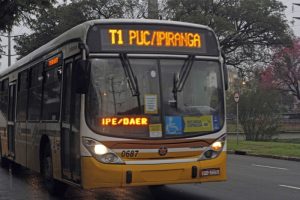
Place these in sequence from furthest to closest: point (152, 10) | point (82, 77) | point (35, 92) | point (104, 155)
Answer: point (152, 10), point (35, 92), point (104, 155), point (82, 77)

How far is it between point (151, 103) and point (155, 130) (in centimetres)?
44

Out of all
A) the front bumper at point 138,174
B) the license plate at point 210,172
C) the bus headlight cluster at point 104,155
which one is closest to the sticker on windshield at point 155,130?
the front bumper at point 138,174

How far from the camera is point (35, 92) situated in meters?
12.4

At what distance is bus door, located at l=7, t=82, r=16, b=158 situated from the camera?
584 inches

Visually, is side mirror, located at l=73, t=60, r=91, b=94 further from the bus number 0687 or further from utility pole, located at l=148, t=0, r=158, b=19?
utility pole, located at l=148, t=0, r=158, b=19

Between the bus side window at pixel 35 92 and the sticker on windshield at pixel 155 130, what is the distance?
3.68m

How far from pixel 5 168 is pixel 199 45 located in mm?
9565

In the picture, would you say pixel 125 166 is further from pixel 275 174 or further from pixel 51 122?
pixel 275 174

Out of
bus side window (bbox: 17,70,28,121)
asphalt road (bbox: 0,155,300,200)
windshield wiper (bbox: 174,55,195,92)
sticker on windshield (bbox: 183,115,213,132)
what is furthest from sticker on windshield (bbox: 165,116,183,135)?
bus side window (bbox: 17,70,28,121)

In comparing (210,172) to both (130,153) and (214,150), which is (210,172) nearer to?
(214,150)

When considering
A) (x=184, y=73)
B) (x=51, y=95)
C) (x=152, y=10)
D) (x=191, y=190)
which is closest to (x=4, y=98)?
(x=51, y=95)

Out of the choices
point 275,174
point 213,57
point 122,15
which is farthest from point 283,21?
point 213,57

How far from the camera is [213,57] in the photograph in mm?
9781

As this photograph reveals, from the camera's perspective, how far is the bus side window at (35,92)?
39.5 ft
